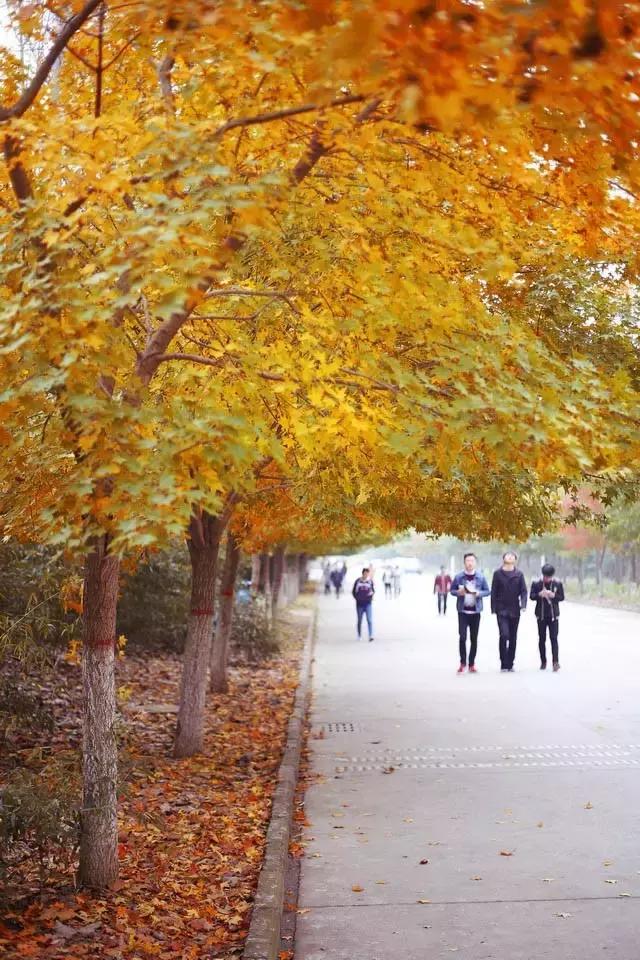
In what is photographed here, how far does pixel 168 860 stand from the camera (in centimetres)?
740

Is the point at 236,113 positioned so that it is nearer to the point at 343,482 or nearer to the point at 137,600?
the point at 343,482

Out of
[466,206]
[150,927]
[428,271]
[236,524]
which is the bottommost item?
[150,927]

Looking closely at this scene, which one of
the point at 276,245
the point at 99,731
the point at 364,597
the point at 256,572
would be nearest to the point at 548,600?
the point at 364,597

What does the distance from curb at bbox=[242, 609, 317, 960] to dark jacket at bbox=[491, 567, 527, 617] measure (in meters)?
6.00

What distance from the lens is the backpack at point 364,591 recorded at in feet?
91.3

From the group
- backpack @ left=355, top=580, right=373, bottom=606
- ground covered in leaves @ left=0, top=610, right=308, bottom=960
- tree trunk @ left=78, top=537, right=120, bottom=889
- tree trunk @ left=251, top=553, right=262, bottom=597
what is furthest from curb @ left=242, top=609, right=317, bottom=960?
tree trunk @ left=251, top=553, right=262, bottom=597

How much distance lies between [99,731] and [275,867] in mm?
1359

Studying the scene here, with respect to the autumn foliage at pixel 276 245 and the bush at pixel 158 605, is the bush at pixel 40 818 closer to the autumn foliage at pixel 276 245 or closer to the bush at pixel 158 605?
the autumn foliage at pixel 276 245

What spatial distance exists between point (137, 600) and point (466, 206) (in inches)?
598

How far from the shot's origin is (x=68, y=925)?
5887 millimetres

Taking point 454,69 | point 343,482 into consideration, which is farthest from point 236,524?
point 454,69

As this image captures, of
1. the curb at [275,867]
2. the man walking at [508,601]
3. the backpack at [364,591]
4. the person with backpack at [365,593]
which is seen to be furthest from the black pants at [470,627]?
the backpack at [364,591]

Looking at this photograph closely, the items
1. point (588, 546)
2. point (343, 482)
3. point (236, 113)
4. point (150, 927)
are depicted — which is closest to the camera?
point (236, 113)

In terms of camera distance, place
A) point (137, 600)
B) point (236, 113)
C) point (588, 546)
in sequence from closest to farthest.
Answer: point (236, 113)
point (137, 600)
point (588, 546)
